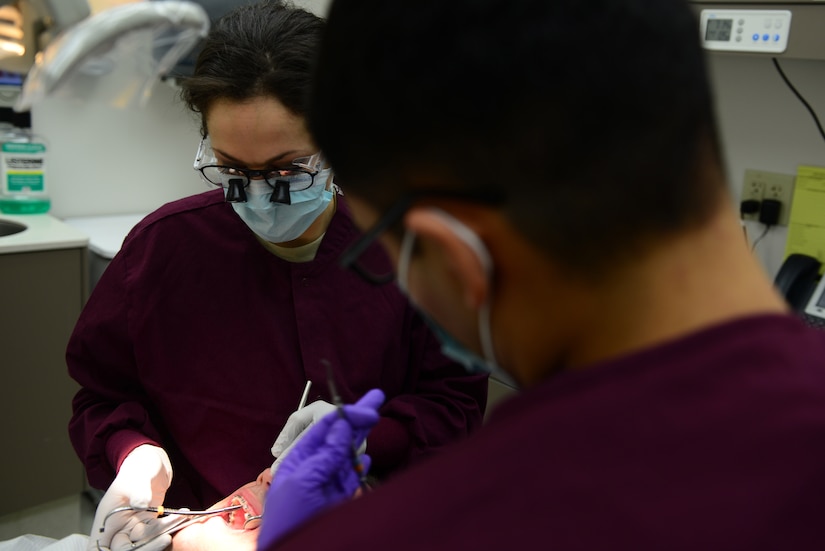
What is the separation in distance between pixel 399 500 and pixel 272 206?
0.89 meters

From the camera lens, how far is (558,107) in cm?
59

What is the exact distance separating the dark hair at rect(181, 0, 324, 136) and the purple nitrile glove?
0.60m

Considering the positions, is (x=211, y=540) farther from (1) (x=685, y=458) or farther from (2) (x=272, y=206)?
(1) (x=685, y=458)

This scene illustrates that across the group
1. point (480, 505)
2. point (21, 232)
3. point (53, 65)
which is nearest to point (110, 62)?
point (53, 65)

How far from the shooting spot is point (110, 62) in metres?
0.78

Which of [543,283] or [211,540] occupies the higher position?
[543,283]

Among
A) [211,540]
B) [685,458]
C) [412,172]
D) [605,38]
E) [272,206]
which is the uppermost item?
[605,38]

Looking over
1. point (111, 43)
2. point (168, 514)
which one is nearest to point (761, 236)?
point (168, 514)

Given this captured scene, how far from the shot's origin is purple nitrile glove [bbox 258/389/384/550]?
0.97m

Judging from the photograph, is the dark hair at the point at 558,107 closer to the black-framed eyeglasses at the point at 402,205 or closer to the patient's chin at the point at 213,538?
the black-framed eyeglasses at the point at 402,205

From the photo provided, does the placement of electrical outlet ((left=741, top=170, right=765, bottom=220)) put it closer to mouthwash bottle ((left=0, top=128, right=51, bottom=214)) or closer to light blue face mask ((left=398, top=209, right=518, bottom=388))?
light blue face mask ((left=398, top=209, right=518, bottom=388))

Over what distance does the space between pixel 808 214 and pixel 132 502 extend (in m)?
1.92

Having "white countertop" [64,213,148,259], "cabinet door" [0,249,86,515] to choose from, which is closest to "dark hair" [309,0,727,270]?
"white countertop" [64,213,148,259]

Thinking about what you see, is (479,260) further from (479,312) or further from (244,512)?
(244,512)
